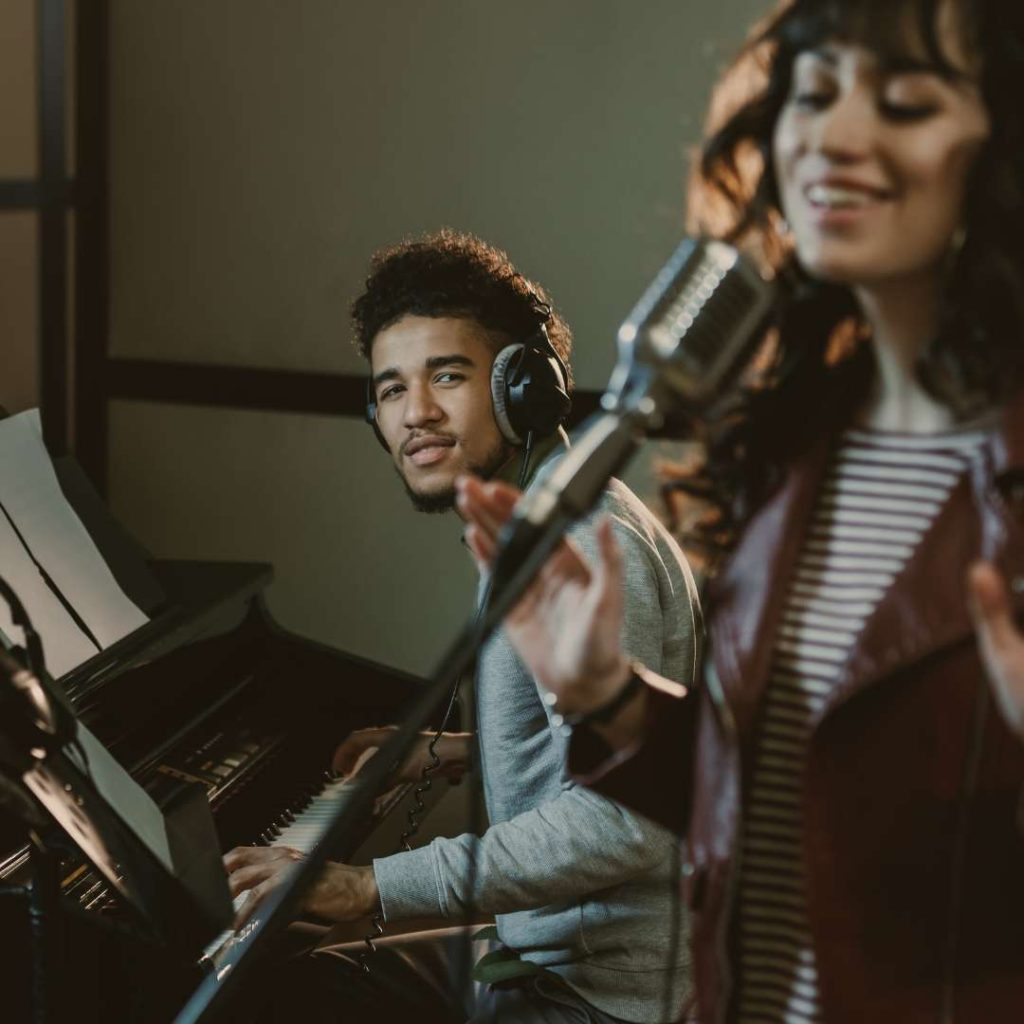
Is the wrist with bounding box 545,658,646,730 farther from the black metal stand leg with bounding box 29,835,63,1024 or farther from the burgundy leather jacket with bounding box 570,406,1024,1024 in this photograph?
the black metal stand leg with bounding box 29,835,63,1024

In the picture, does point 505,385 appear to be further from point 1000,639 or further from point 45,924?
point 1000,639

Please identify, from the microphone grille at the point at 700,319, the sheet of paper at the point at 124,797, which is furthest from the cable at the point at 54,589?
the microphone grille at the point at 700,319

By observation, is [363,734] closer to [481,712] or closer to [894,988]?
[481,712]

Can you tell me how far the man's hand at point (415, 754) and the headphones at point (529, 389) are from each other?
Result: 1.70 ft

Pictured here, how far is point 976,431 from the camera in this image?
2.85ft

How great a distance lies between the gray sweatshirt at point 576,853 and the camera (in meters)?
1.58

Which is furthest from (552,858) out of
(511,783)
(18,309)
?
(18,309)

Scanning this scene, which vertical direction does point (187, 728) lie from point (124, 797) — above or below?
below

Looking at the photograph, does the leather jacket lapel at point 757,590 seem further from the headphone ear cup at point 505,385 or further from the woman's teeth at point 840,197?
the headphone ear cup at point 505,385

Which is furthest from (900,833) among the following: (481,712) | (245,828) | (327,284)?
(327,284)

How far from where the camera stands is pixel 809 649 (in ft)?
2.93

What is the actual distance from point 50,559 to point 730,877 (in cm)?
124

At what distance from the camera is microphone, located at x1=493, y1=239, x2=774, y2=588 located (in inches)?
30.6

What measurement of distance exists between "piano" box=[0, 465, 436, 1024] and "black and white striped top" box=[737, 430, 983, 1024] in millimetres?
717
